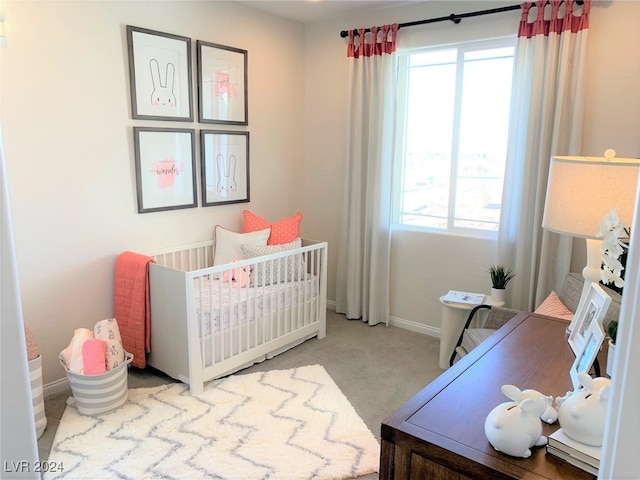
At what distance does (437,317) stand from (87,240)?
105 inches

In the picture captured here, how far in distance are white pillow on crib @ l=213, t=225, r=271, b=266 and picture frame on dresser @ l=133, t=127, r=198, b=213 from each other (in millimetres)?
312

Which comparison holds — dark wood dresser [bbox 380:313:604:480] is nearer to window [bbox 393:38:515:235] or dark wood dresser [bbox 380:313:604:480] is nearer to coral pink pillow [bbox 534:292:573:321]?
coral pink pillow [bbox 534:292:573:321]

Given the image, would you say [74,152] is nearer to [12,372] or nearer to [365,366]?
[365,366]

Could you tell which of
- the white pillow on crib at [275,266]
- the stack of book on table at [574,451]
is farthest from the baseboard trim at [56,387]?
the stack of book on table at [574,451]

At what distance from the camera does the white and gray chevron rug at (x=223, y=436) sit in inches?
84.7

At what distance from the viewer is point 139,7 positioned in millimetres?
3002

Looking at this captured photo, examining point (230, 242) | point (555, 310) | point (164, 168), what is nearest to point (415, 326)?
point (555, 310)

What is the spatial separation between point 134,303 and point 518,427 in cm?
247

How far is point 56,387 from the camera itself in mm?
2854

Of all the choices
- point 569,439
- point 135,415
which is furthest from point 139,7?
point 569,439

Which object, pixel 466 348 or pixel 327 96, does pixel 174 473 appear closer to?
pixel 466 348

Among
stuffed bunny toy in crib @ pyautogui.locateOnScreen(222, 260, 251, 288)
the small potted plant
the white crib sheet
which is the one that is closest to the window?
the small potted plant

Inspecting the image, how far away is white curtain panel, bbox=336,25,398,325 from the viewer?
372 cm

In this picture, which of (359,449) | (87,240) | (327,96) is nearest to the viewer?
(359,449)
